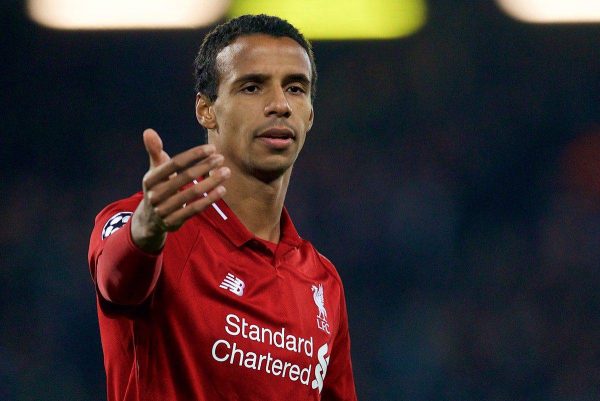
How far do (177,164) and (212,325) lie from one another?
497 mm

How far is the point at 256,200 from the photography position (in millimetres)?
1959

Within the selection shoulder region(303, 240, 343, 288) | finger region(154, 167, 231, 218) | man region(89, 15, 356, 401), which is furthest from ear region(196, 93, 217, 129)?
finger region(154, 167, 231, 218)

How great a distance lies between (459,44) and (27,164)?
7.12ft

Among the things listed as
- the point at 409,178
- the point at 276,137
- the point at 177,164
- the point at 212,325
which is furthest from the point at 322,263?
the point at 409,178

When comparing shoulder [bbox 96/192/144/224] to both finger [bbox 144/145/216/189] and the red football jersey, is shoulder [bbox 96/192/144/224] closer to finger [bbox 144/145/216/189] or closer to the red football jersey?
the red football jersey

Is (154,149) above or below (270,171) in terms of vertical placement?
below

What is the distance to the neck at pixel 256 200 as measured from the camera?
194cm

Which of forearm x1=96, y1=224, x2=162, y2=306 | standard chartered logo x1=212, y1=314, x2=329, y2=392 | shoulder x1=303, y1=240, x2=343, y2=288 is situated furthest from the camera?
shoulder x1=303, y1=240, x2=343, y2=288

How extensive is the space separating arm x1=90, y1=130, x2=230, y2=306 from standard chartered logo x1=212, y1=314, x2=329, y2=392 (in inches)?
10.3

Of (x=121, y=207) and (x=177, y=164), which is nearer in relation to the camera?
(x=177, y=164)

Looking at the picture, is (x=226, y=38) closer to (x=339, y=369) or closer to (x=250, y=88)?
(x=250, y=88)

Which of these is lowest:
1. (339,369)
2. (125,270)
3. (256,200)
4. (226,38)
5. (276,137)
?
(339,369)

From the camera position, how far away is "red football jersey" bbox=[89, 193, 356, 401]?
1640 millimetres

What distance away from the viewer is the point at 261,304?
1.79 m
